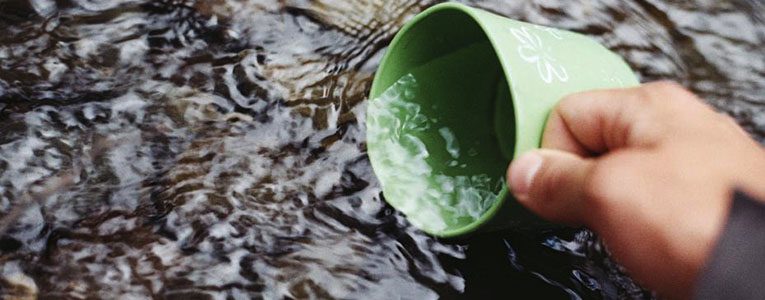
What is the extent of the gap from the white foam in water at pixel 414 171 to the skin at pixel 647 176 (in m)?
0.39

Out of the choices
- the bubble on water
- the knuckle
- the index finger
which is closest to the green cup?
the bubble on water

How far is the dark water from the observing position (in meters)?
1.56

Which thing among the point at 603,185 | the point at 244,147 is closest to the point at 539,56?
the point at 603,185

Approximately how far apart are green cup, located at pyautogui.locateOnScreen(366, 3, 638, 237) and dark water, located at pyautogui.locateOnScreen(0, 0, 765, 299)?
66mm

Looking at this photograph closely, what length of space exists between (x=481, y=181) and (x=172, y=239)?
0.63 m

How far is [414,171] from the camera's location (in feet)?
5.63

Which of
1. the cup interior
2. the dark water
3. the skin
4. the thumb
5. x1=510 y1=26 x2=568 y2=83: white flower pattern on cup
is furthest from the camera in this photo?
the cup interior

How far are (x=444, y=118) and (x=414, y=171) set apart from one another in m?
0.15

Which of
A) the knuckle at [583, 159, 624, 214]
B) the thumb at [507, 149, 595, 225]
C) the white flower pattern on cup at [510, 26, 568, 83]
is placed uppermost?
the white flower pattern on cup at [510, 26, 568, 83]

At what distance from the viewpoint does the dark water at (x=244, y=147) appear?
1.56 meters

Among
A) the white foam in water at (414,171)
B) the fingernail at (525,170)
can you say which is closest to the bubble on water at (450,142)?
the white foam in water at (414,171)

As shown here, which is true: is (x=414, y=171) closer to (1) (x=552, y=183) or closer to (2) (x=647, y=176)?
(1) (x=552, y=183)

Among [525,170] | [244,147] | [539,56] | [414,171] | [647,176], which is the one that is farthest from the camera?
[244,147]

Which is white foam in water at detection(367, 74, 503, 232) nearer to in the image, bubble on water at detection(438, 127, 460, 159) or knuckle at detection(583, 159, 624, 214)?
Answer: bubble on water at detection(438, 127, 460, 159)
